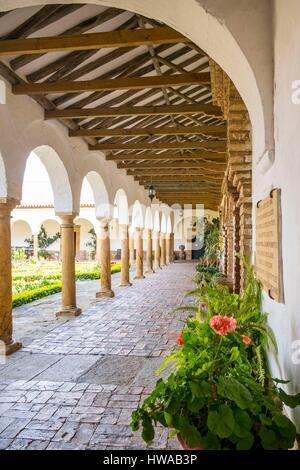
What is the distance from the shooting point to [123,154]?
1114cm

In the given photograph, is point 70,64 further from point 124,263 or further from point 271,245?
point 124,263

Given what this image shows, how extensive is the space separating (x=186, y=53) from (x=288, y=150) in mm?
5464

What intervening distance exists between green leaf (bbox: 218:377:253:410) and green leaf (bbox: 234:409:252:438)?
5 centimetres

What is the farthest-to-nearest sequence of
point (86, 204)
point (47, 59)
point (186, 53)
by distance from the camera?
point (86, 204) < point (186, 53) < point (47, 59)

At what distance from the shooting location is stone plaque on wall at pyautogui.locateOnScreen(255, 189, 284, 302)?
2346 millimetres

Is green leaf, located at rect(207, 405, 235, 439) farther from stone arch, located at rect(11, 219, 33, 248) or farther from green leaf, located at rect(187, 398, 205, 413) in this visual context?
stone arch, located at rect(11, 219, 33, 248)

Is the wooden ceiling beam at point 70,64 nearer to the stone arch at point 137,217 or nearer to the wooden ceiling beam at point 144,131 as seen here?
the wooden ceiling beam at point 144,131

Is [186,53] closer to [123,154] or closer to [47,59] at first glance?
[47,59]

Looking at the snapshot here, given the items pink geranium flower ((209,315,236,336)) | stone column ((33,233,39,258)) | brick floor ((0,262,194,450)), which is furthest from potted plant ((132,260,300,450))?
stone column ((33,233,39,258))

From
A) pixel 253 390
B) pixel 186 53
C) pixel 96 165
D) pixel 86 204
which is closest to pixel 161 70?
pixel 186 53

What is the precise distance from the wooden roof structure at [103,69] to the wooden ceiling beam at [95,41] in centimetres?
1

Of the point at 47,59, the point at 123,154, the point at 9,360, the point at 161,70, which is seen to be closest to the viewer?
the point at 9,360

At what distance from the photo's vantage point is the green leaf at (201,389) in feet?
6.12

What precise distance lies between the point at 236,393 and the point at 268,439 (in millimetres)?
223
